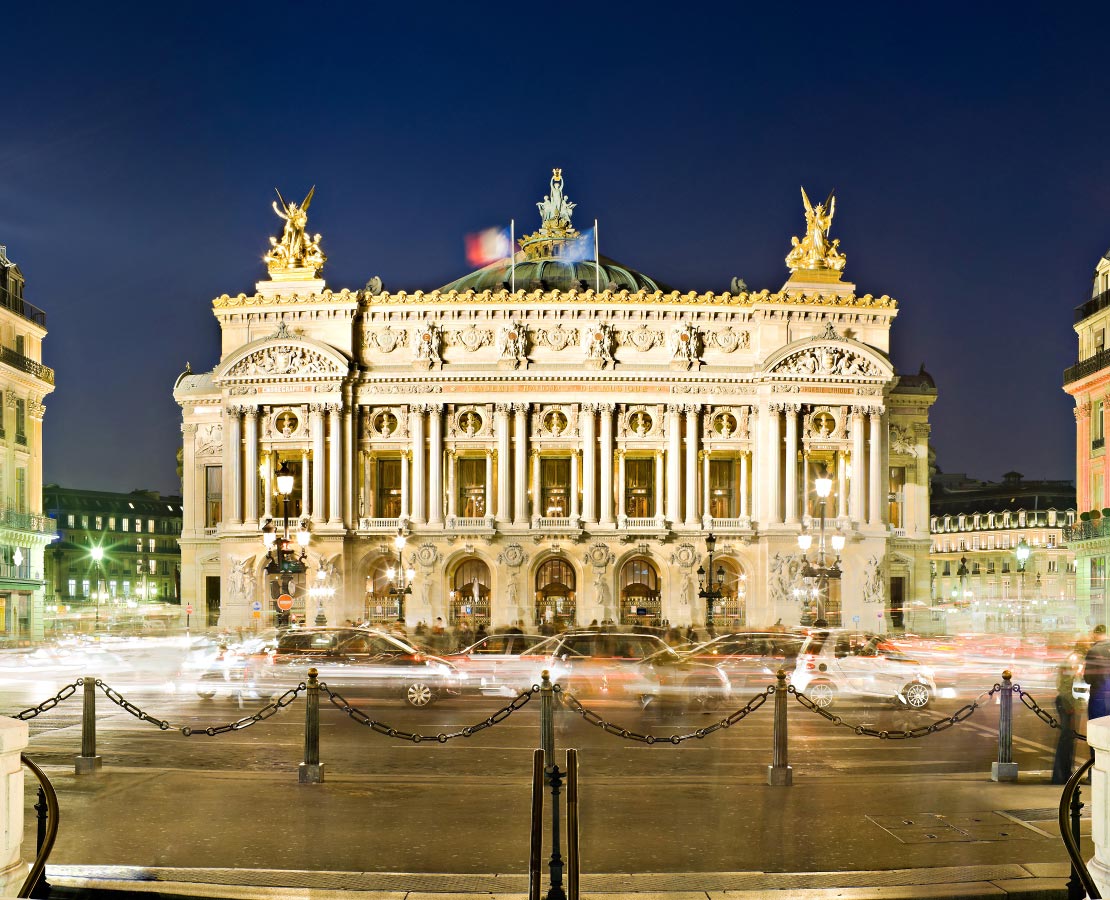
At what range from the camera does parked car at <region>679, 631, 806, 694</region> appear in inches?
1203

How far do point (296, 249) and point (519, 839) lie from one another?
60905 mm

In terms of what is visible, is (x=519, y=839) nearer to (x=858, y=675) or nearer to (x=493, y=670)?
(x=858, y=675)

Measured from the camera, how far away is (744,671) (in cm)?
3106

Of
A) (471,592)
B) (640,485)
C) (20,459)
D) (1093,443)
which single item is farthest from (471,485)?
(1093,443)

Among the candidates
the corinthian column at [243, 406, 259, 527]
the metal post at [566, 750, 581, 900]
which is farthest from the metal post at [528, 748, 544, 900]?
the corinthian column at [243, 406, 259, 527]

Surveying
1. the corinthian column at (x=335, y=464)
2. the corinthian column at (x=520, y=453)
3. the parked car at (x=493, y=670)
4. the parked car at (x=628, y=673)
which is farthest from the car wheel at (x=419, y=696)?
the corinthian column at (x=335, y=464)

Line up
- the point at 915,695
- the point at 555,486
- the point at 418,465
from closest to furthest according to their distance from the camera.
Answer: the point at 915,695
the point at 418,465
the point at 555,486

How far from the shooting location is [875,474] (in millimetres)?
68188

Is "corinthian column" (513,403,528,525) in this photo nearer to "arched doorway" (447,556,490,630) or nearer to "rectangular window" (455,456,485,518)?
"rectangular window" (455,456,485,518)

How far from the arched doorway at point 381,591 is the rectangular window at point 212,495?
11.4 metres

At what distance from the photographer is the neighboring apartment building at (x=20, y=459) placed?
6272 cm

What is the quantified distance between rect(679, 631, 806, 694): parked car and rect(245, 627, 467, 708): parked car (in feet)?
20.0

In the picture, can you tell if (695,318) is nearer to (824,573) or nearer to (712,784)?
(824,573)

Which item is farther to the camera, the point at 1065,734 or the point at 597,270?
the point at 597,270
